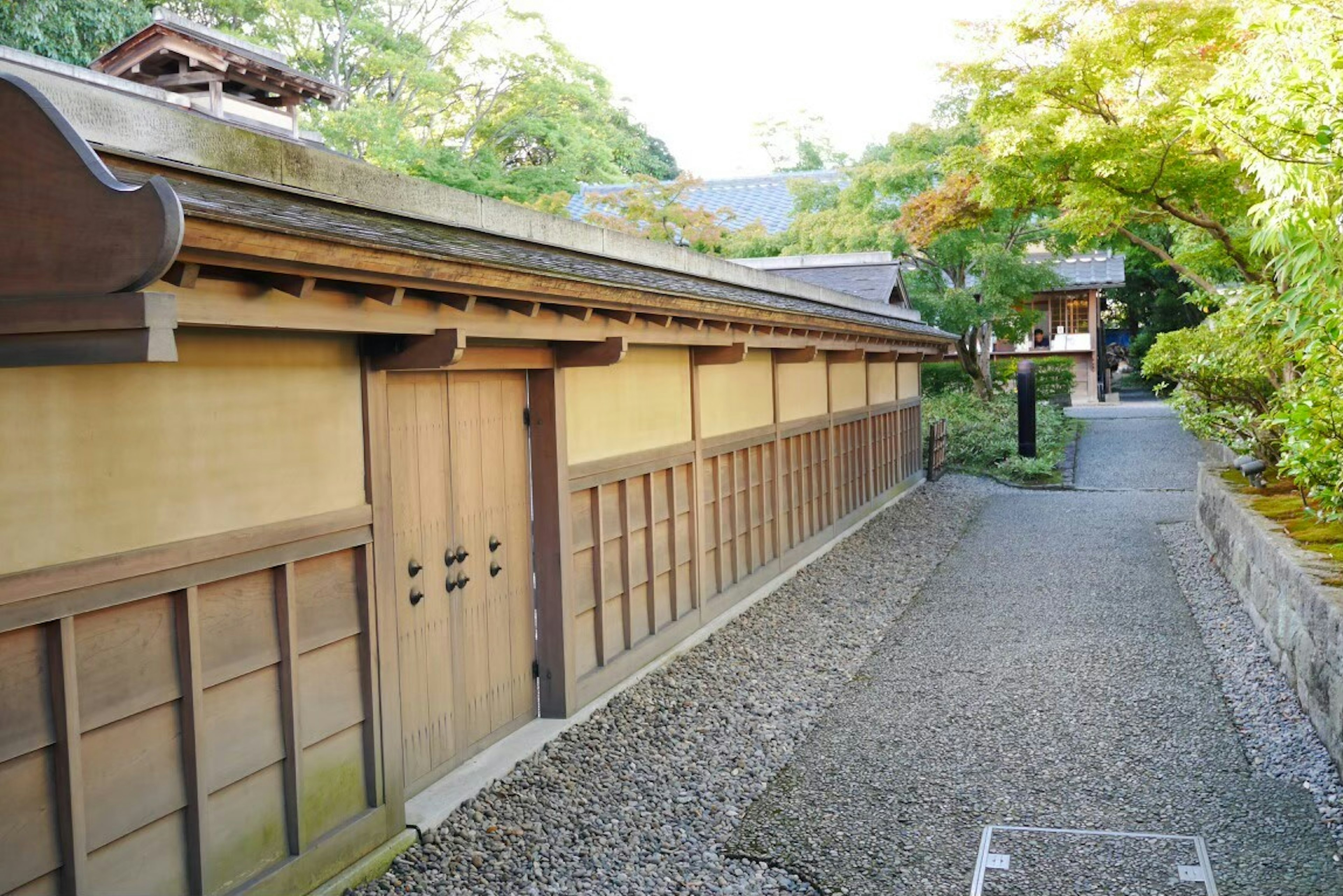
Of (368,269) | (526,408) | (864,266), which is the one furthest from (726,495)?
(864,266)

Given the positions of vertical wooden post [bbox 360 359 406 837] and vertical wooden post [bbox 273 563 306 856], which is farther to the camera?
vertical wooden post [bbox 360 359 406 837]

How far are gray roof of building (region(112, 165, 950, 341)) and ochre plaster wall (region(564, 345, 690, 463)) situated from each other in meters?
0.65

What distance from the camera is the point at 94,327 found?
296 centimetres

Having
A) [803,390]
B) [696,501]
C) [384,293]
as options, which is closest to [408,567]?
[384,293]

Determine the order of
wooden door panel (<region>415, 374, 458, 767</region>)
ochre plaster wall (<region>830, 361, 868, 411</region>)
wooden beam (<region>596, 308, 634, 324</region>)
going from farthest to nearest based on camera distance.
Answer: ochre plaster wall (<region>830, 361, 868, 411</region>)
wooden beam (<region>596, 308, 634, 324</region>)
wooden door panel (<region>415, 374, 458, 767</region>)

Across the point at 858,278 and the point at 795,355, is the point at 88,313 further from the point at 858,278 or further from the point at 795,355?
the point at 858,278

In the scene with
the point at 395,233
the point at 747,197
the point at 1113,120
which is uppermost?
the point at 747,197

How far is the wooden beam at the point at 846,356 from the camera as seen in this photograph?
44.5 feet

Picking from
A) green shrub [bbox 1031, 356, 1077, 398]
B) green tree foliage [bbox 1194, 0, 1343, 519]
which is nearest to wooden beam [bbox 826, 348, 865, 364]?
green tree foliage [bbox 1194, 0, 1343, 519]

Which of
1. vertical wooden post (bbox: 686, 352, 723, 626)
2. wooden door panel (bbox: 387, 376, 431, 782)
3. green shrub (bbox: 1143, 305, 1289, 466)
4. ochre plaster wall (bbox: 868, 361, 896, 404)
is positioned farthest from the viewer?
ochre plaster wall (bbox: 868, 361, 896, 404)

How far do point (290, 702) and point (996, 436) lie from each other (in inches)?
789

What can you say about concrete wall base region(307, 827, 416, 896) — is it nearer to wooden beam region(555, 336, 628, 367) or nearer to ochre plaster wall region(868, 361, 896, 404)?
wooden beam region(555, 336, 628, 367)

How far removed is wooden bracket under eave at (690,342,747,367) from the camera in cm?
905

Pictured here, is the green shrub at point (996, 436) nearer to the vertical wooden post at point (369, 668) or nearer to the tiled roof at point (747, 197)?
the tiled roof at point (747, 197)
